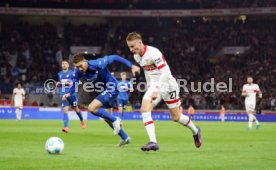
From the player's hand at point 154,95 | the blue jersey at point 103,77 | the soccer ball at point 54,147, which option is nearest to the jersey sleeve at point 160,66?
the player's hand at point 154,95

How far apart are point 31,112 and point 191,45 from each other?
20.7 m

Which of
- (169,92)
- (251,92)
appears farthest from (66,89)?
(169,92)

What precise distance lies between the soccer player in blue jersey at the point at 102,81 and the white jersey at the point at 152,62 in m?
1.18

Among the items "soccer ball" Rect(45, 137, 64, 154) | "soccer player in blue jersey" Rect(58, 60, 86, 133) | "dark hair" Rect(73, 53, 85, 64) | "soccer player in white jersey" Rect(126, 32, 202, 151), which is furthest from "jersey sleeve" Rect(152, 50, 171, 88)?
"soccer player in blue jersey" Rect(58, 60, 86, 133)

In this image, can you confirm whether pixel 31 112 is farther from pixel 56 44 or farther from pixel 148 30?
pixel 148 30

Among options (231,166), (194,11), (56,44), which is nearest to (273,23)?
(194,11)

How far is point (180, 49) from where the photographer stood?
5075cm

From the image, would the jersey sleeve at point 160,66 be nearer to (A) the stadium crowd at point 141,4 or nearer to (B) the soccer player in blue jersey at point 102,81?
(B) the soccer player in blue jersey at point 102,81

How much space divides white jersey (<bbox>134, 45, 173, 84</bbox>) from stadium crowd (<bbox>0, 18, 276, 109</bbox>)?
101 feet

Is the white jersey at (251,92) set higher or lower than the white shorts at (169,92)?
lower

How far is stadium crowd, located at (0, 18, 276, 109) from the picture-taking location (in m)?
44.1

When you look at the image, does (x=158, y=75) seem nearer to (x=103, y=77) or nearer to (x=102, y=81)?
(x=103, y=77)

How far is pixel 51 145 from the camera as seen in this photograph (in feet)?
33.8

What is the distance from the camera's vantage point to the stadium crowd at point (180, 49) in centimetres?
4409
